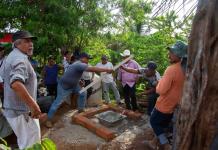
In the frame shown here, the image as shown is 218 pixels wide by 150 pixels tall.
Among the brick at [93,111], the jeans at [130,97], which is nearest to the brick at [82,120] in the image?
the brick at [93,111]

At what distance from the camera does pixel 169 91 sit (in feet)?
14.0

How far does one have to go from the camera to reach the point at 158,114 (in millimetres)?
4469

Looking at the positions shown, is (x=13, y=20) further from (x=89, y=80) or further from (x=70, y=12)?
(x=89, y=80)

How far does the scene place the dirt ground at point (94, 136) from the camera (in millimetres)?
5570

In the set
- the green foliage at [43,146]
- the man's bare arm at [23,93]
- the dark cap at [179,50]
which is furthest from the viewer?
the dark cap at [179,50]

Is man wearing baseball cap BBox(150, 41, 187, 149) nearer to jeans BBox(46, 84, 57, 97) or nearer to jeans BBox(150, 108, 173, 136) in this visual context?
jeans BBox(150, 108, 173, 136)

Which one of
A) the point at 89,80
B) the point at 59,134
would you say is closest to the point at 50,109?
the point at 59,134

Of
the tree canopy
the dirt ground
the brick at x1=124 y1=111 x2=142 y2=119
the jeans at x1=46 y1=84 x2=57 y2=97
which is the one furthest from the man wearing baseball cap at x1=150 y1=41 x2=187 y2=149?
the jeans at x1=46 y1=84 x2=57 y2=97

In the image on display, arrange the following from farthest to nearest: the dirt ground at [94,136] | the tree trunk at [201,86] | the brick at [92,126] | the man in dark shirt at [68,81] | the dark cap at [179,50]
A: 1. the man in dark shirt at [68,81]
2. the brick at [92,126]
3. the dirt ground at [94,136]
4. the dark cap at [179,50]
5. the tree trunk at [201,86]

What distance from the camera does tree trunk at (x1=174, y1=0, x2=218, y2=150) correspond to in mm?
1496

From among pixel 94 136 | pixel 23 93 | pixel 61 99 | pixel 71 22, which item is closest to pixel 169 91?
pixel 23 93

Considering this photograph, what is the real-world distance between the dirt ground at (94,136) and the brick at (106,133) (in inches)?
2.7

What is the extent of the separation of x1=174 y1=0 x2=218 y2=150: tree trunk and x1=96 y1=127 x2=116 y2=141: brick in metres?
4.27

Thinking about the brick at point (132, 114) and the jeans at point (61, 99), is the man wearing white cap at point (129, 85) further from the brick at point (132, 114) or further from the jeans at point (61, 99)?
the jeans at point (61, 99)
